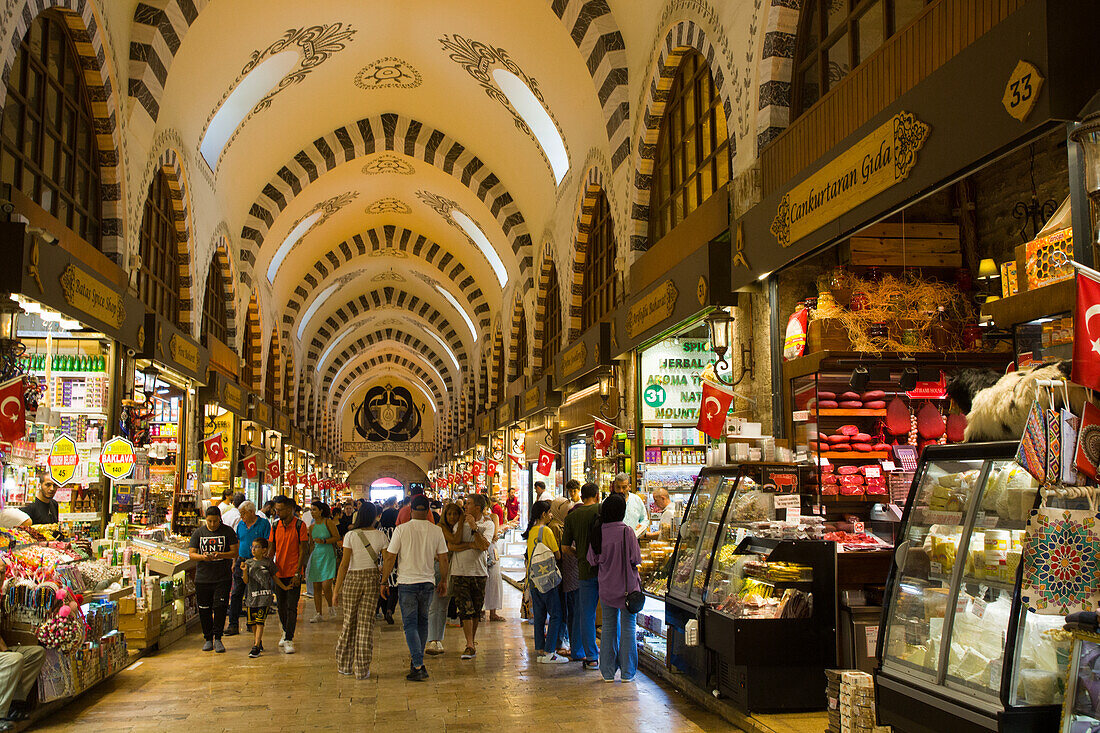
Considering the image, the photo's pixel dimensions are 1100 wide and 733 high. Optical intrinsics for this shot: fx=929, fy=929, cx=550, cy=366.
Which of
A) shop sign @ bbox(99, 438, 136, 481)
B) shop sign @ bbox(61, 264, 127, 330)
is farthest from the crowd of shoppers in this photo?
shop sign @ bbox(61, 264, 127, 330)

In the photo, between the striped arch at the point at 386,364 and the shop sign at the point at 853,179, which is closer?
the shop sign at the point at 853,179

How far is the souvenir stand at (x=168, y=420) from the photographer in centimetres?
918

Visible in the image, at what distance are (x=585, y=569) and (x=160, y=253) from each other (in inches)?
264

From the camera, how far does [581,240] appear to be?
1136cm

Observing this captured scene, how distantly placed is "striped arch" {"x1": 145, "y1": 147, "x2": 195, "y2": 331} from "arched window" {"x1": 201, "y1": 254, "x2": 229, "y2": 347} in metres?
0.87

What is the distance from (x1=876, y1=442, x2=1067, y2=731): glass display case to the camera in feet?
9.57

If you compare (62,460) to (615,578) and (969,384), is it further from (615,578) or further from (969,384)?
(969,384)

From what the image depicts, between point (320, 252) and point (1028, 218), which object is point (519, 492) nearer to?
point (320, 252)

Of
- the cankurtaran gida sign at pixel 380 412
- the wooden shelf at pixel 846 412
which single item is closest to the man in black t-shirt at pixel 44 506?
the wooden shelf at pixel 846 412

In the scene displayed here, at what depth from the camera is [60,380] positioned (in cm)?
847

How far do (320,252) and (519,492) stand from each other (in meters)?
6.71

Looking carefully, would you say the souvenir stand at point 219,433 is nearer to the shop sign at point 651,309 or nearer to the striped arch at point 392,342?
the shop sign at point 651,309

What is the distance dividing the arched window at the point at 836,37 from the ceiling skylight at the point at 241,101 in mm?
7210

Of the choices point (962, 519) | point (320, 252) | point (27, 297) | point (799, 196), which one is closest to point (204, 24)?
point (27, 297)
